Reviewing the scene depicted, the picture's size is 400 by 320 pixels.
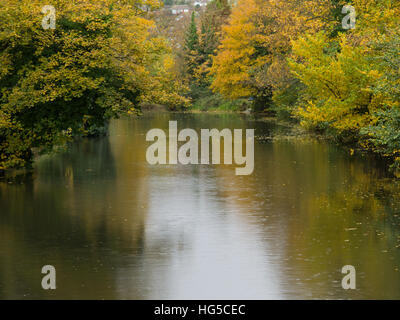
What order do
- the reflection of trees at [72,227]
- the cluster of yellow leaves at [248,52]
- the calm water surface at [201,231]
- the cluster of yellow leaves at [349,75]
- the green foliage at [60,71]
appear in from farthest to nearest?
the cluster of yellow leaves at [248,52], the cluster of yellow leaves at [349,75], the green foliage at [60,71], the reflection of trees at [72,227], the calm water surface at [201,231]

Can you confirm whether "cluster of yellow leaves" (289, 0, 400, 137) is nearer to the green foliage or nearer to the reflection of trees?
the reflection of trees

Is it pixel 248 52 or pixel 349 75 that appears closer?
pixel 349 75

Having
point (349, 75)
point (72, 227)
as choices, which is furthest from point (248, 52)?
point (72, 227)

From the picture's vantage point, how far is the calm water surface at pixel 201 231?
10516mm

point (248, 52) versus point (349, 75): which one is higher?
point (248, 52)

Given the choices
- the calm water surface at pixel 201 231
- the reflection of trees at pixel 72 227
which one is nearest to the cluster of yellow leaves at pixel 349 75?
the calm water surface at pixel 201 231

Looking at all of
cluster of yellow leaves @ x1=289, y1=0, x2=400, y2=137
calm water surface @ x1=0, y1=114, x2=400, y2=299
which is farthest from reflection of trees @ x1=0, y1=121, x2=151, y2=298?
cluster of yellow leaves @ x1=289, y1=0, x2=400, y2=137

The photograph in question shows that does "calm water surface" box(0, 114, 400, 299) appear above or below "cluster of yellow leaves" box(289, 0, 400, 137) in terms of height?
below

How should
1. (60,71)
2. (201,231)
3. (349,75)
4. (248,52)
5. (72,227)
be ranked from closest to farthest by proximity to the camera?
(201,231), (72,227), (60,71), (349,75), (248,52)

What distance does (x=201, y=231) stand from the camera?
14.5 m

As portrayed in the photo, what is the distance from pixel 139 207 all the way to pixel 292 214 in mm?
3802

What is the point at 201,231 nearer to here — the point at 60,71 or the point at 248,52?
the point at 60,71

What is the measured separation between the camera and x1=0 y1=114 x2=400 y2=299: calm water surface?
1052cm

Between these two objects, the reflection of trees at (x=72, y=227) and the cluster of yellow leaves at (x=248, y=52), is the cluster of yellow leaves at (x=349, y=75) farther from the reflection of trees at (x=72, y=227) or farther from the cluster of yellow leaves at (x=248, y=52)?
the cluster of yellow leaves at (x=248, y=52)
